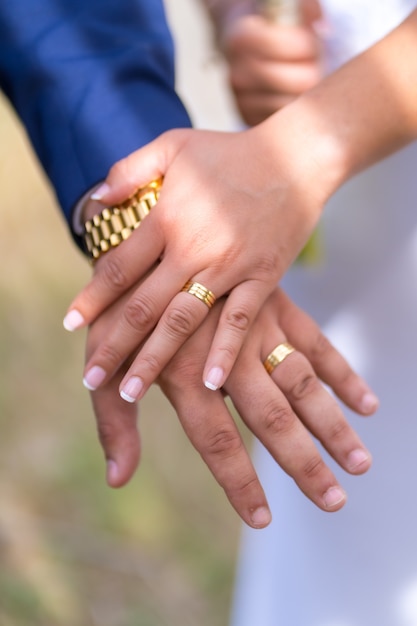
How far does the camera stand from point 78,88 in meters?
1.22

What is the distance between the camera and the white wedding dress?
3.86ft

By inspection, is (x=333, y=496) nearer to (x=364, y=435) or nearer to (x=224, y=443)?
(x=224, y=443)

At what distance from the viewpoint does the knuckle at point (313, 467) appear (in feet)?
3.34

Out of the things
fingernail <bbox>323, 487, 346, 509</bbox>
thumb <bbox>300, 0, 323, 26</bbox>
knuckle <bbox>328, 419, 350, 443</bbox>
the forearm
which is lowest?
fingernail <bbox>323, 487, 346, 509</bbox>

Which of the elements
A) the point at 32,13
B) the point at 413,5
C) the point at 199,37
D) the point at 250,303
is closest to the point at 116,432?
the point at 250,303

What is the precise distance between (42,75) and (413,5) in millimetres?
521

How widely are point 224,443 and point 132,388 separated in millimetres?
121

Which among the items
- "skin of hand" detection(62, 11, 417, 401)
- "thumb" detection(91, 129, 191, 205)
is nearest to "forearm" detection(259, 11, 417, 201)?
"skin of hand" detection(62, 11, 417, 401)

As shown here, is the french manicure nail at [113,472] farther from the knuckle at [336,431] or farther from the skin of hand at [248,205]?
the knuckle at [336,431]

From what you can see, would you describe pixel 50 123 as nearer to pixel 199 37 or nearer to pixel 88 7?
pixel 88 7

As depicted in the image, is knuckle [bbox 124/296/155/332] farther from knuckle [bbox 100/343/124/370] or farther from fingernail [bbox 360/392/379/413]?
fingernail [bbox 360/392/379/413]

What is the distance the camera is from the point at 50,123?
4.04 feet

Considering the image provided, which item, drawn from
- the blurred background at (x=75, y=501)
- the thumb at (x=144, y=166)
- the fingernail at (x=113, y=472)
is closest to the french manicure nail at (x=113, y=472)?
the fingernail at (x=113, y=472)

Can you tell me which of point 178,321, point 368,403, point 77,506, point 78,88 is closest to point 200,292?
point 178,321
